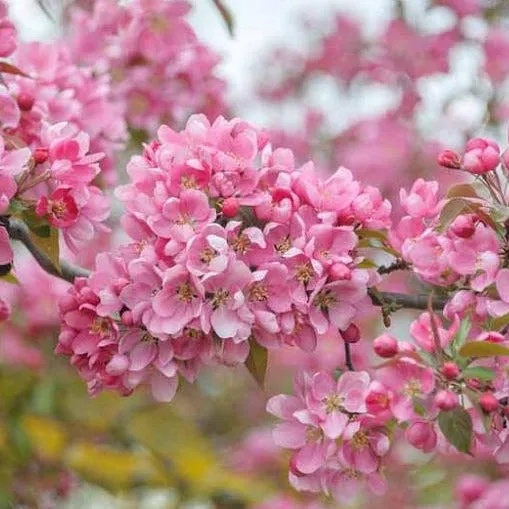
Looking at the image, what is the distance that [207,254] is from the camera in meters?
1.36

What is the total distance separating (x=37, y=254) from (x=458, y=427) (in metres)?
0.59

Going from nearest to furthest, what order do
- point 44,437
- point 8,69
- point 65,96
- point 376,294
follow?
point 376,294 → point 8,69 → point 65,96 → point 44,437

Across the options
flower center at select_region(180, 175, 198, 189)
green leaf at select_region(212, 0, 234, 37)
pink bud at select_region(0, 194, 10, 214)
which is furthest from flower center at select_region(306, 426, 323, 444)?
green leaf at select_region(212, 0, 234, 37)

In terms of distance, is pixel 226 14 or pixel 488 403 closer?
pixel 488 403

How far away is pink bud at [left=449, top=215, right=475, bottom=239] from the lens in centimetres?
142

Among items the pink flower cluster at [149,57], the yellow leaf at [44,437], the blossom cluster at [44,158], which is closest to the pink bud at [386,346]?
the blossom cluster at [44,158]

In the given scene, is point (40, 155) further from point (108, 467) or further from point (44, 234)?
point (108, 467)

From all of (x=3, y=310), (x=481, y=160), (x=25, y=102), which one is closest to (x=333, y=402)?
(x=481, y=160)

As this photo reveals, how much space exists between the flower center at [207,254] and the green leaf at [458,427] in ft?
0.99

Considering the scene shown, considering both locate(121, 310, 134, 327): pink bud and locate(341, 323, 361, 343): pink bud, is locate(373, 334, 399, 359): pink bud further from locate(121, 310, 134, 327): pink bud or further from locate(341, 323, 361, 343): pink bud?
locate(121, 310, 134, 327): pink bud

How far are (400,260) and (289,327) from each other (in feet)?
0.73

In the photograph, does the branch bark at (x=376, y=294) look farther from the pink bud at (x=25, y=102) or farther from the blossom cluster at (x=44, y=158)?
the pink bud at (x=25, y=102)

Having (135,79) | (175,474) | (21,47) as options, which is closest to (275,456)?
(175,474)

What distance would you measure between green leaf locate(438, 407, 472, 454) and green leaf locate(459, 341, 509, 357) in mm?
61
